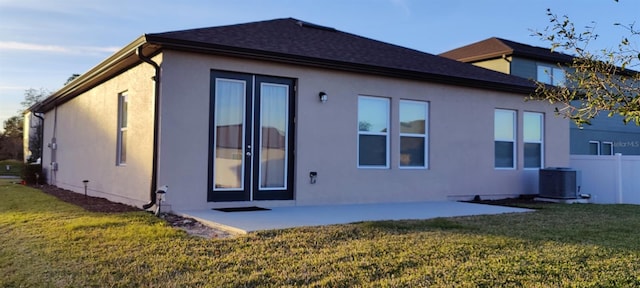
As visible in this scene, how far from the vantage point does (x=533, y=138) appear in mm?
12125

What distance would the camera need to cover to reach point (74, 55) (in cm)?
1834

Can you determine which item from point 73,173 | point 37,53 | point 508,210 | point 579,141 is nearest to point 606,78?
point 508,210

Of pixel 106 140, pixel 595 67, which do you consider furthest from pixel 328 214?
pixel 106 140

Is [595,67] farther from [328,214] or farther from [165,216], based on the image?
[165,216]

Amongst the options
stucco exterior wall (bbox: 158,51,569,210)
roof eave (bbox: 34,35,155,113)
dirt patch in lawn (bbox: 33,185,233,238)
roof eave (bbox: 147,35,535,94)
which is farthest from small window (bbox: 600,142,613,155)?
dirt patch in lawn (bbox: 33,185,233,238)

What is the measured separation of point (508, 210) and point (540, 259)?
4.43 metres

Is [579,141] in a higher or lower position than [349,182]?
higher

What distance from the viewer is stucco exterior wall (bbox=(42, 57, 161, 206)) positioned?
8.56 meters

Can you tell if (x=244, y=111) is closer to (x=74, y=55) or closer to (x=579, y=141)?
(x=74, y=55)

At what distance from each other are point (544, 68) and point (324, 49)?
13.4 meters

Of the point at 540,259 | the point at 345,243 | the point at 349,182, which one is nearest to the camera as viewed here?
the point at 540,259

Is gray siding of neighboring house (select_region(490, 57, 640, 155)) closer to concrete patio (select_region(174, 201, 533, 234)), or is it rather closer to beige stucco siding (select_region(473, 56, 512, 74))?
beige stucco siding (select_region(473, 56, 512, 74))

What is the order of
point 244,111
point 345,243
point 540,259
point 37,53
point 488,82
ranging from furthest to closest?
point 37,53
point 488,82
point 244,111
point 345,243
point 540,259

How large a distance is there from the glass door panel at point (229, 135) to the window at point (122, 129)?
2599 millimetres
